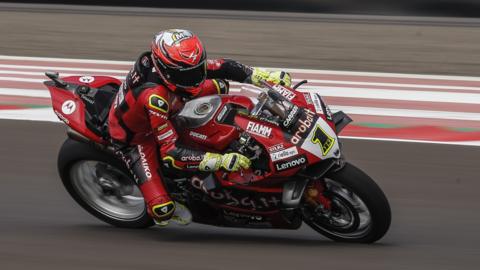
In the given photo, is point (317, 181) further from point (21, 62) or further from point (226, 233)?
point (21, 62)

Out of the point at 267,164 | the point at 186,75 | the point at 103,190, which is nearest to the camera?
the point at 267,164

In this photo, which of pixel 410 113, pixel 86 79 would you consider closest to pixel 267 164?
pixel 86 79

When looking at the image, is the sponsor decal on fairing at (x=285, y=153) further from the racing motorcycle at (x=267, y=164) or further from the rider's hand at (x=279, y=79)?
the rider's hand at (x=279, y=79)

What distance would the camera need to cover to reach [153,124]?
530 centimetres

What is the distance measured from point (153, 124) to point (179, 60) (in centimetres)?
40

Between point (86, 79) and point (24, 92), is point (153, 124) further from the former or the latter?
point (24, 92)

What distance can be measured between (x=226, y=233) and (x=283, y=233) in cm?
37

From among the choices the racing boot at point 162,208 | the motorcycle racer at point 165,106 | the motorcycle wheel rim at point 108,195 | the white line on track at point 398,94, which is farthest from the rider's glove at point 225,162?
the white line on track at point 398,94

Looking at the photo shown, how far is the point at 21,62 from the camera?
12867mm

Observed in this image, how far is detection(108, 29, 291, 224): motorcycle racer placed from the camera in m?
5.28

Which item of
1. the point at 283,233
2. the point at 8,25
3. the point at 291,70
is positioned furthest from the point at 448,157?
the point at 8,25

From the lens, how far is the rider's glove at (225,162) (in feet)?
16.6

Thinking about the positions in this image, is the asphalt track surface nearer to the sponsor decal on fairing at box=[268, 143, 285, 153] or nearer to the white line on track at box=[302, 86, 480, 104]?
the sponsor decal on fairing at box=[268, 143, 285, 153]

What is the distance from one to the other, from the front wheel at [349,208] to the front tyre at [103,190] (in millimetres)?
1252
